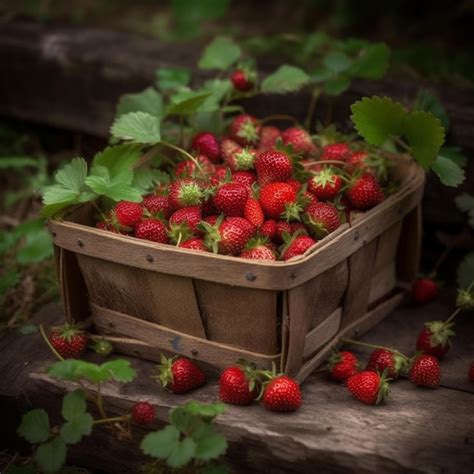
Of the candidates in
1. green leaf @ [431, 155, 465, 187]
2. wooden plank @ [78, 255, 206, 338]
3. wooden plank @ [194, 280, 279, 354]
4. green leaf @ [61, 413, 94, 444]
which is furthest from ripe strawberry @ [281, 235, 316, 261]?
green leaf @ [61, 413, 94, 444]

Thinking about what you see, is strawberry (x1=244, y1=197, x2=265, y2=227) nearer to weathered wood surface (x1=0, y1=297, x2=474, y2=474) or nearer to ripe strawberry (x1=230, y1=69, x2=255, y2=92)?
weathered wood surface (x1=0, y1=297, x2=474, y2=474)

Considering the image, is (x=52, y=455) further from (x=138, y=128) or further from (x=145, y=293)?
(x=138, y=128)

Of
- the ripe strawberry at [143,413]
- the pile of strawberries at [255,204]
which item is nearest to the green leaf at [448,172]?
the pile of strawberries at [255,204]

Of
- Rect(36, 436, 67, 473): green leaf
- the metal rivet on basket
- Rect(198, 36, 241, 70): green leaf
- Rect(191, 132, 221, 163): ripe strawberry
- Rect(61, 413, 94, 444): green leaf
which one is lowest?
Rect(36, 436, 67, 473): green leaf

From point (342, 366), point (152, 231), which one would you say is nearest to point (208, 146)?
point (152, 231)

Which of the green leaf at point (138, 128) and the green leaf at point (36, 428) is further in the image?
the green leaf at point (138, 128)

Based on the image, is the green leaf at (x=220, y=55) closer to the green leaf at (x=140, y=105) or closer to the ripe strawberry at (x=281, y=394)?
the green leaf at (x=140, y=105)

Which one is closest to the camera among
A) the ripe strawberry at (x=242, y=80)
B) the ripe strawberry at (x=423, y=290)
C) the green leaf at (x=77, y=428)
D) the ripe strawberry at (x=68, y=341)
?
the green leaf at (x=77, y=428)
